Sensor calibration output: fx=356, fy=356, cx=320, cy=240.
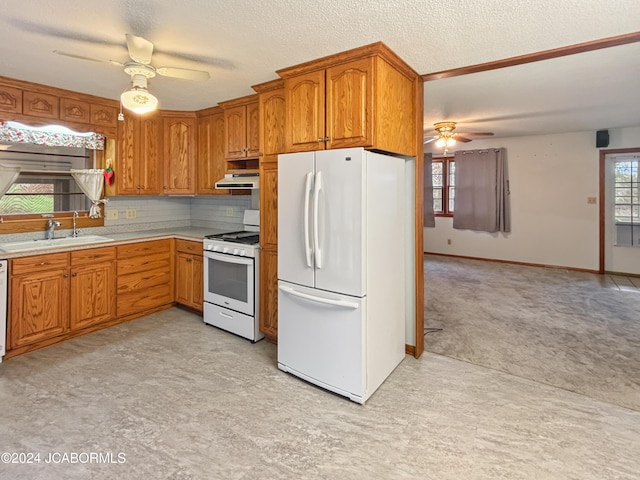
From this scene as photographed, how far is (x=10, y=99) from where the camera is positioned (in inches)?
121

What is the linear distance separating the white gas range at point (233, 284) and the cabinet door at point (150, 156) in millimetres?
1152

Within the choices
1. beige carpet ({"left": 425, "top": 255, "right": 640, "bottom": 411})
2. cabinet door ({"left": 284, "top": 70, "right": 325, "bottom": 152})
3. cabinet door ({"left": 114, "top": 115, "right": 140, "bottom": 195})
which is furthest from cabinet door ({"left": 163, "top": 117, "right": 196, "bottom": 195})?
beige carpet ({"left": 425, "top": 255, "right": 640, "bottom": 411})

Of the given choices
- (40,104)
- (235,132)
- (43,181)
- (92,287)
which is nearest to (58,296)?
(92,287)

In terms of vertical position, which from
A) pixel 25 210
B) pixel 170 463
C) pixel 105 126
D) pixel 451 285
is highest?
pixel 105 126

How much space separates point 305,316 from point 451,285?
11.8 feet

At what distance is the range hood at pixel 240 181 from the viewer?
3.45 metres

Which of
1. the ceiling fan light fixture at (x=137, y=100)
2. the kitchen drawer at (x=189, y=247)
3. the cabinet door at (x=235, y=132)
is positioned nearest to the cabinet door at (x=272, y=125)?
the cabinet door at (x=235, y=132)

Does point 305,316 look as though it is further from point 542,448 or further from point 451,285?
point 451,285

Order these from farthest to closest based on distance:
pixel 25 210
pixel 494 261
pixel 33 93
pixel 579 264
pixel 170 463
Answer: pixel 494 261, pixel 579 264, pixel 25 210, pixel 33 93, pixel 170 463

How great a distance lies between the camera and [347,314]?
2.33m

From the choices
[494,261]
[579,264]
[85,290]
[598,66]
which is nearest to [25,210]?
[85,290]

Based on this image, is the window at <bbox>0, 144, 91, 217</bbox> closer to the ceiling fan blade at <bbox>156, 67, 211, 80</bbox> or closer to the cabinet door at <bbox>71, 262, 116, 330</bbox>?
the cabinet door at <bbox>71, 262, 116, 330</bbox>

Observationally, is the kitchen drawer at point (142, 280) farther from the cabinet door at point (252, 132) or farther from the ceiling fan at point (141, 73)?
the ceiling fan at point (141, 73)

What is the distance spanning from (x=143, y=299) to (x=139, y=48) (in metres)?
2.61
